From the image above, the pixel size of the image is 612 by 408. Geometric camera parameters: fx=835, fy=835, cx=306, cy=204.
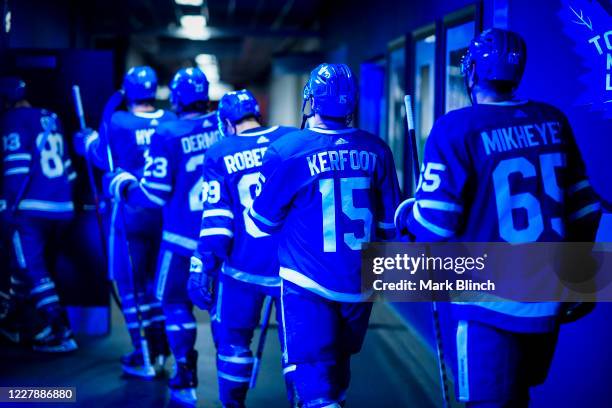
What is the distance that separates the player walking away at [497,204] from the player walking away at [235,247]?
3.87 feet

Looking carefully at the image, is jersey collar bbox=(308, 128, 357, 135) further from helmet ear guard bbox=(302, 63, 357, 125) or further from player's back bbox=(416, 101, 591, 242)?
player's back bbox=(416, 101, 591, 242)

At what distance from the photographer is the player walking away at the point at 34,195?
5.16m

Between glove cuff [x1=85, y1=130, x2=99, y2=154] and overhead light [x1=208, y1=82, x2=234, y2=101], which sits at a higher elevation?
overhead light [x1=208, y1=82, x2=234, y2=101]

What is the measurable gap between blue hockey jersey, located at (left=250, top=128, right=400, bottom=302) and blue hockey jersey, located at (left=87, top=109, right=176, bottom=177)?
1889 millimetres

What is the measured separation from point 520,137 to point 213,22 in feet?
32.1

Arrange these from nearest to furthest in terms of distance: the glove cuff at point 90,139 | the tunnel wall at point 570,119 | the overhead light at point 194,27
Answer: the tunnel wall at point 570,119, the glove cuff at point 90,139, the overhead light at point 194,27

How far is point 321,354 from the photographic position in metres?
2.89

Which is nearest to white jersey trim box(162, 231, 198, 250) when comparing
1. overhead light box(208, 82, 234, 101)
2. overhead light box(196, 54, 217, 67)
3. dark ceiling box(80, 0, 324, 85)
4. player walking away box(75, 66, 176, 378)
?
player walking away box(75, 66, 176, 378)

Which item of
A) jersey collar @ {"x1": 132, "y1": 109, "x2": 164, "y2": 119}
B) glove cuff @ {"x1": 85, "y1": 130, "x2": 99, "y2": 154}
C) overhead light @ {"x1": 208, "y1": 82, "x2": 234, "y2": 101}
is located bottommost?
glove cuff @ {"x1": 85, "y1": 130, "x2": 99, "y2": 154}

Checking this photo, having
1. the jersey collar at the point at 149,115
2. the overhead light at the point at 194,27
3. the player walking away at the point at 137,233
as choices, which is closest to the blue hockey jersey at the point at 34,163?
the player walking away at the point at 137,233

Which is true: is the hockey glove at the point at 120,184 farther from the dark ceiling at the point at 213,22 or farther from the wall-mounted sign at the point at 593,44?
the dark ceiling at the point at 213,22

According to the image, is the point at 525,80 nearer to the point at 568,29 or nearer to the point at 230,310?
the point at 568,29

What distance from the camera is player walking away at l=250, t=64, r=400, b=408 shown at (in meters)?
2.87

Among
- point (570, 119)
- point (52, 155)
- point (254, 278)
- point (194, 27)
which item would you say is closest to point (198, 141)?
point (254, 278)
